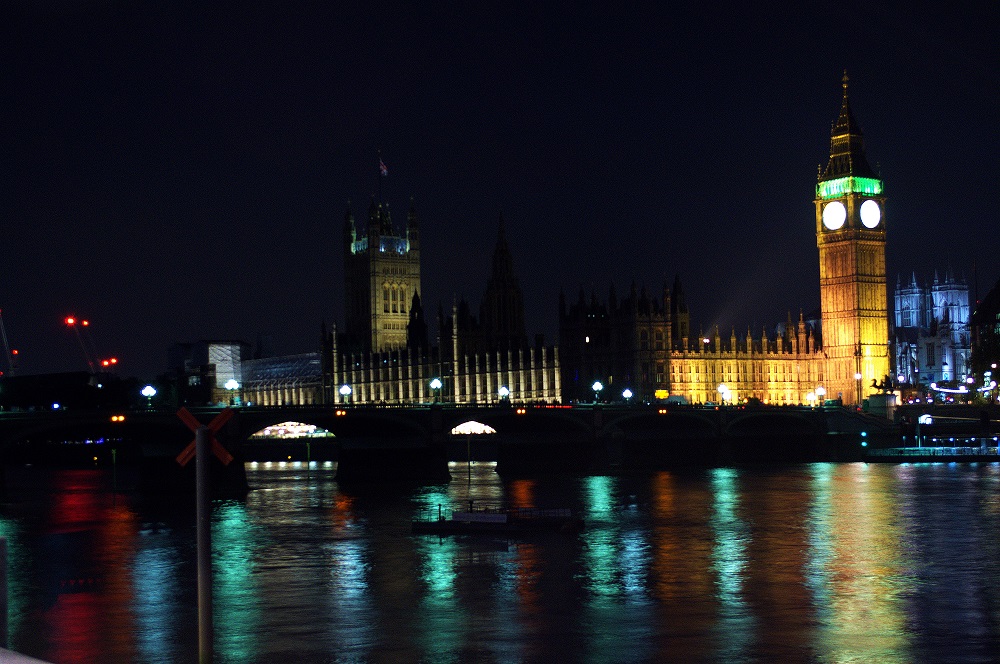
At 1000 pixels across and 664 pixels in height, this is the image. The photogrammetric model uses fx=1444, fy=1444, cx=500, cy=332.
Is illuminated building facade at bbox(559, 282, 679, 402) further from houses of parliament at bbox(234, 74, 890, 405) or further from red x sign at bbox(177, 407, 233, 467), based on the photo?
red x sign at bbox(177, 407, 233, 467)

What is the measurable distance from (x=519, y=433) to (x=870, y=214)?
58.4 meters

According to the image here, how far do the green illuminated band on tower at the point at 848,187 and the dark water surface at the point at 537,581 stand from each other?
76.4 metres

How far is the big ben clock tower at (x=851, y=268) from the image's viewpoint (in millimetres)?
154125

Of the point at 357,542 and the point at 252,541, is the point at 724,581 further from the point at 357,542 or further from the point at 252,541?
the point at 252,541

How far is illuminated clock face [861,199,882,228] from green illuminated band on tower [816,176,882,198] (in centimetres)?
133

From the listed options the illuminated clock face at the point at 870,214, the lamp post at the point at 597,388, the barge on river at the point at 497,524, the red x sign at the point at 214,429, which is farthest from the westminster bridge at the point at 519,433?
the red x sign at the point at 214,429

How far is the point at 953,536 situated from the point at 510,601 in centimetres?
2452

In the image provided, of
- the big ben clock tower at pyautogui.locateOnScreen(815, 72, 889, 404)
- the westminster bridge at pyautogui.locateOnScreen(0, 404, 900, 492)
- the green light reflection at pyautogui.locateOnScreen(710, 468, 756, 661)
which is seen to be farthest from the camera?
the big ben clock tower at pyautogui.locateOnScreen(815, 72, 889, 404)

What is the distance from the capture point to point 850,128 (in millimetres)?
160375

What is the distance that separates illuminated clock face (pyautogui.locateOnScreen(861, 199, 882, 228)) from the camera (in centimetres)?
15725

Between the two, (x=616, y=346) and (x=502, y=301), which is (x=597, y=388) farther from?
(x=502, y=301)

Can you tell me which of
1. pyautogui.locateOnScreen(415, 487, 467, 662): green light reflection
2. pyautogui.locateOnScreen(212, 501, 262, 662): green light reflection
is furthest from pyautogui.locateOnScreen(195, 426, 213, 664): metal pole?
pyautogui.locateOnScreen(212, 501, 262, 662): green light reflection

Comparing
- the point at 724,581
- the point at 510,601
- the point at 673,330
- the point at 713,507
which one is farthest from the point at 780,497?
the point at 673,330

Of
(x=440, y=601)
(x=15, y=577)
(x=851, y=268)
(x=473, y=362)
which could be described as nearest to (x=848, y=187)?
(x=851, y=268)
